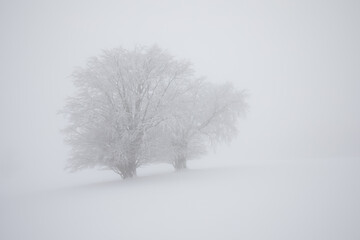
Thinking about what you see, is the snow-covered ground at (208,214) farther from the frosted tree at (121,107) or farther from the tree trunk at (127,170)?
the tree trunk at (127,170)

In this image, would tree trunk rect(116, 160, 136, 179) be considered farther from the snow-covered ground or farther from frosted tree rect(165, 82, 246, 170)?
the snow-covered ground

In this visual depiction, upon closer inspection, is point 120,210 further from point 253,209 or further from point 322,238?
point 322,238

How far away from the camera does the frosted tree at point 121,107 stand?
1692cm

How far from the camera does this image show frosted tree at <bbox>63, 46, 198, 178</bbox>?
16.9 m

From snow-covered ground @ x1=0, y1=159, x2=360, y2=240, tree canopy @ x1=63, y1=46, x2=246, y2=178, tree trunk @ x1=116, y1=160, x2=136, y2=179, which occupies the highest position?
tree canopy @ x1=63, y1=46, x2=246, y2=178

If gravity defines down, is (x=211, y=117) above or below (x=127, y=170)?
above

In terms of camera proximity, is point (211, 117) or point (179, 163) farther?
point (179, 163)

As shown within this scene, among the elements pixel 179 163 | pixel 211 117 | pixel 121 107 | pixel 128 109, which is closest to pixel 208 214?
pixel 128 109

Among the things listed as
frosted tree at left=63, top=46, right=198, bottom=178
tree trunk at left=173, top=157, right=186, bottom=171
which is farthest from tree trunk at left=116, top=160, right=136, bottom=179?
tree trunk at left=173, top=157, right=186, bottom=171

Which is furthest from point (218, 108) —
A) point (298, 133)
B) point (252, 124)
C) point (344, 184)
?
point (252, 124)

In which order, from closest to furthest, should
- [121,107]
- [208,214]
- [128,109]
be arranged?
1. [208,214]
2. [121,107]
3. [128,109]

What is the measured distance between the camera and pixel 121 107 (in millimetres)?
17969

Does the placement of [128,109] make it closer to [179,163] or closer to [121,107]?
[121,107]

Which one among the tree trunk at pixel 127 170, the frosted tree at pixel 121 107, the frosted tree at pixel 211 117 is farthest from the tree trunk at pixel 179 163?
the tree trunk at pixel 127 170
